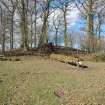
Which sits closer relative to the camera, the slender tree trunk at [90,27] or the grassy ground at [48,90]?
the grassy ground at [48,90]

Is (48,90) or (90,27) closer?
(48,90)

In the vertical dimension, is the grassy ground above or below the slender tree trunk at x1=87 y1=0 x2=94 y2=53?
below

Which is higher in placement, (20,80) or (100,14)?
(100,14)

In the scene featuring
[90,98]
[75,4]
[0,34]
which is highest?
[75,4]

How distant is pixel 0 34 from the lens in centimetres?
5375

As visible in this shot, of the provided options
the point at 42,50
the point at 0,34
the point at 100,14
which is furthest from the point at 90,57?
the point at 0,34

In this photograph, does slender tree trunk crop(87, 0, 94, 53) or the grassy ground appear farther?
slender tree trunk crop(87, 0, 94, 53)

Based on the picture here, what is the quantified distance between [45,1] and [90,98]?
2933 centimetres

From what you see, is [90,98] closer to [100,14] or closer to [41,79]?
[41,79]

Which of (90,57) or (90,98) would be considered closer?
(90,98)

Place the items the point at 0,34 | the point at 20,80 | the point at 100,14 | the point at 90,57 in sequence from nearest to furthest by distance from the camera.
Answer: the point at 20,80
the point at 90,57
the point at 100,14
the point at 0,34

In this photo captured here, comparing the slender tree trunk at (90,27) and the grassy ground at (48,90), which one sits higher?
the slender tree trunk at (90,27)

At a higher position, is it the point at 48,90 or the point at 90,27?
the point at 90,27

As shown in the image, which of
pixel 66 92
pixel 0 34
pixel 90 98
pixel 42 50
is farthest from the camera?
pixel 0 34
